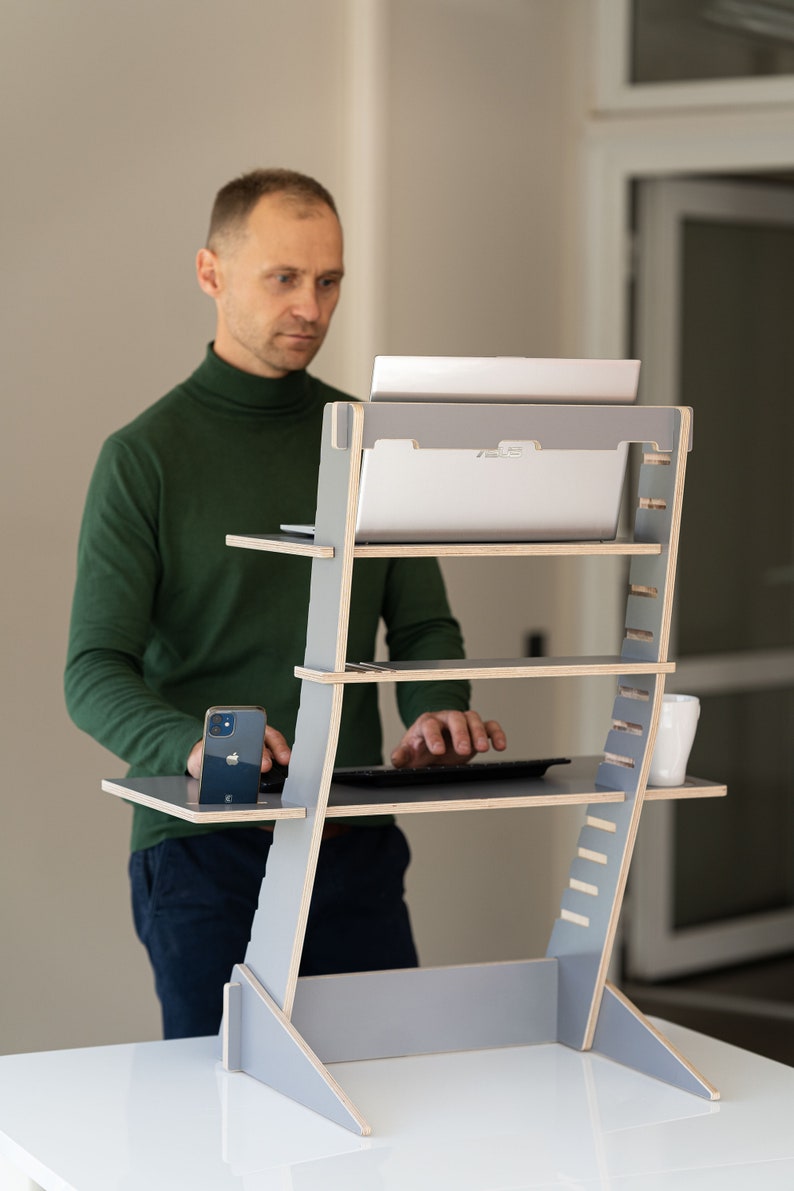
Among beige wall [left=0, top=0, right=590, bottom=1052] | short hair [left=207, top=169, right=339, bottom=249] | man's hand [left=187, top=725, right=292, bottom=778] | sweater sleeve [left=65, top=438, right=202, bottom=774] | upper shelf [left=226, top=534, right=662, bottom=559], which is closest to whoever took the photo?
upper shelf [left=226, top=534, right=662, bottom=559]

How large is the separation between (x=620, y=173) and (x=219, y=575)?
2102 millimetres

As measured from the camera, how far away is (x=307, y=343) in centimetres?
234

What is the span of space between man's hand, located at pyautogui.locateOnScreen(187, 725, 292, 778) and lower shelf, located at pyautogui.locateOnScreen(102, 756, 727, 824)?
0.8 inches

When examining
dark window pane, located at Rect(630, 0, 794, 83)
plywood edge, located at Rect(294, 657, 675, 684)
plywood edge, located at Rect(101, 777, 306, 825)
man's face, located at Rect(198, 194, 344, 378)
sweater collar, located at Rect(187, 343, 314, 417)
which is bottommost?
plywood edge, located at Rect(101, 777, 306, 825)

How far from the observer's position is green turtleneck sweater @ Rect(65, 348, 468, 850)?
2.18m

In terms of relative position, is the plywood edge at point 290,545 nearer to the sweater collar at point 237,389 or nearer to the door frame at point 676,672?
the sweater collar at point 237,389

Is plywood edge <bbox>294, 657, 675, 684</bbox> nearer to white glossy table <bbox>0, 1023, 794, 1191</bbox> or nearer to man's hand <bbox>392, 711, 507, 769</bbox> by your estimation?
man's hand <bbox>392, 711, 507, 769</bbox>

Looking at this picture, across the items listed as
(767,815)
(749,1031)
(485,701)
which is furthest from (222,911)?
(767,815)

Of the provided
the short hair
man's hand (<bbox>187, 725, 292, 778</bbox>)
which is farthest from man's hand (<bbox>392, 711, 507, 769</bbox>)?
the short hair

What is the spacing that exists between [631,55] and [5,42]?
5.34 ft

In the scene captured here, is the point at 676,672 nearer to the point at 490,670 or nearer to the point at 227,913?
the point at 227,913

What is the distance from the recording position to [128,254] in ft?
10.4

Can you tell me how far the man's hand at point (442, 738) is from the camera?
1979 millimetres

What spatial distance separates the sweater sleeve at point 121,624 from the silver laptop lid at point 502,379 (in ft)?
1.56
